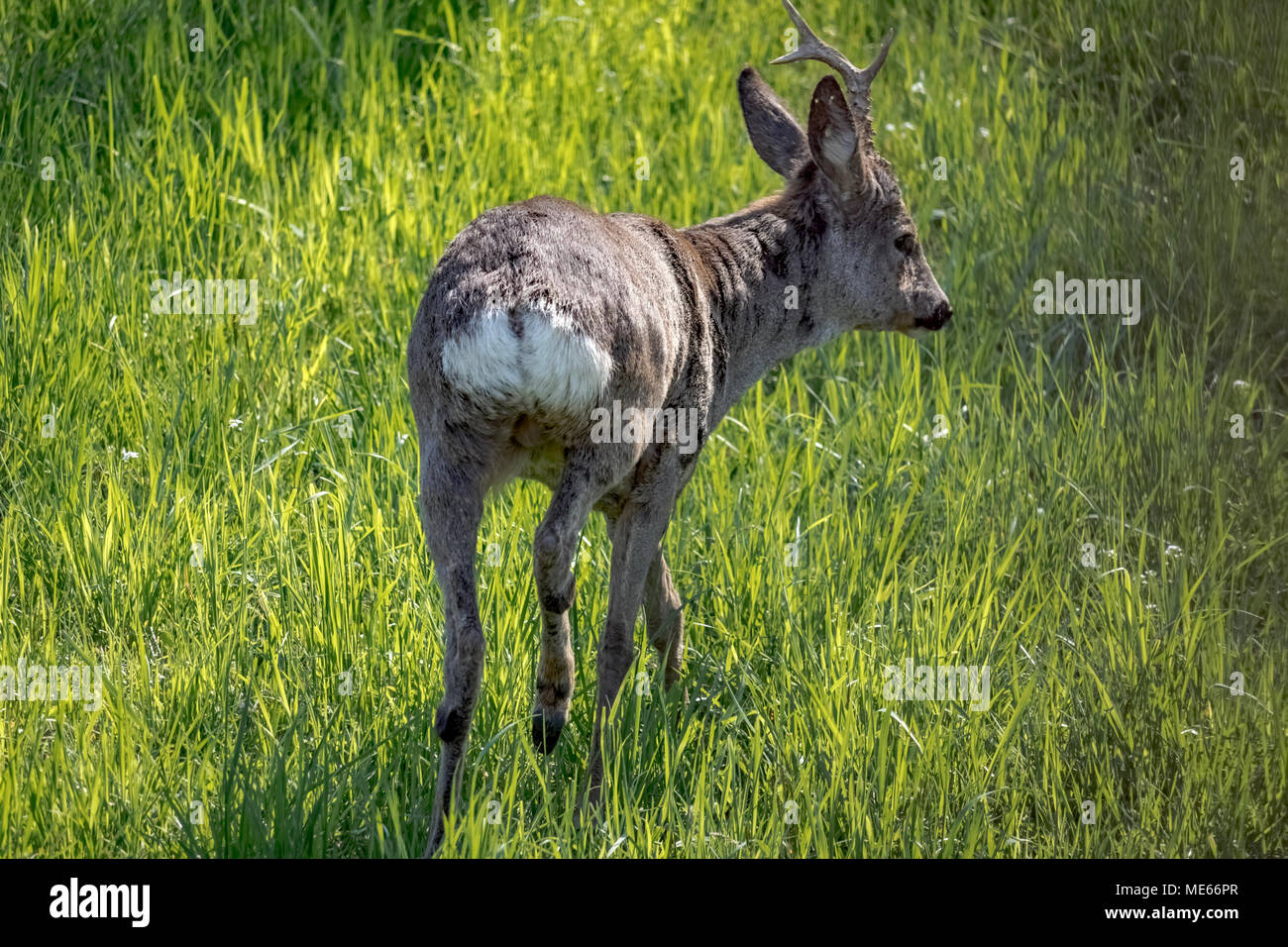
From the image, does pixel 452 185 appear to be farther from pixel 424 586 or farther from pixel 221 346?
pixel 424 586

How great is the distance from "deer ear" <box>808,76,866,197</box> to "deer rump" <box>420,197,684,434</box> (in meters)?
1.10

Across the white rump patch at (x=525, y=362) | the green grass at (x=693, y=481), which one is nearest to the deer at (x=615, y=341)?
the white rump patch at (x=525, y=362)

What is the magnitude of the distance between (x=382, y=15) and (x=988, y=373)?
400 cm

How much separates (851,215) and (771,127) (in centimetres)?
54

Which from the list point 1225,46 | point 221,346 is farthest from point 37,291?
point 1225,46

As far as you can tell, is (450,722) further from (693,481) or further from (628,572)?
(693,481)

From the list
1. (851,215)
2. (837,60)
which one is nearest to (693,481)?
(851,215)

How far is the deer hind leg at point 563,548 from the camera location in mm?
4332

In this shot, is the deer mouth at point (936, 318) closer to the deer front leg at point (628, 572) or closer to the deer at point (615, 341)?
the deer at point (615, 341)

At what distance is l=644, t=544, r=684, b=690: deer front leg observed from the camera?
5504 mm

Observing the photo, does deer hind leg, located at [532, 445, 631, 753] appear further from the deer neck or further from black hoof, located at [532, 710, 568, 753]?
the deer neck

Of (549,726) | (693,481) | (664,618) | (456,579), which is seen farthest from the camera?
(693,481)

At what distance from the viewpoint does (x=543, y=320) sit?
13.4 ft

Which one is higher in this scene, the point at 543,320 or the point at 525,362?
the point at 543,320
